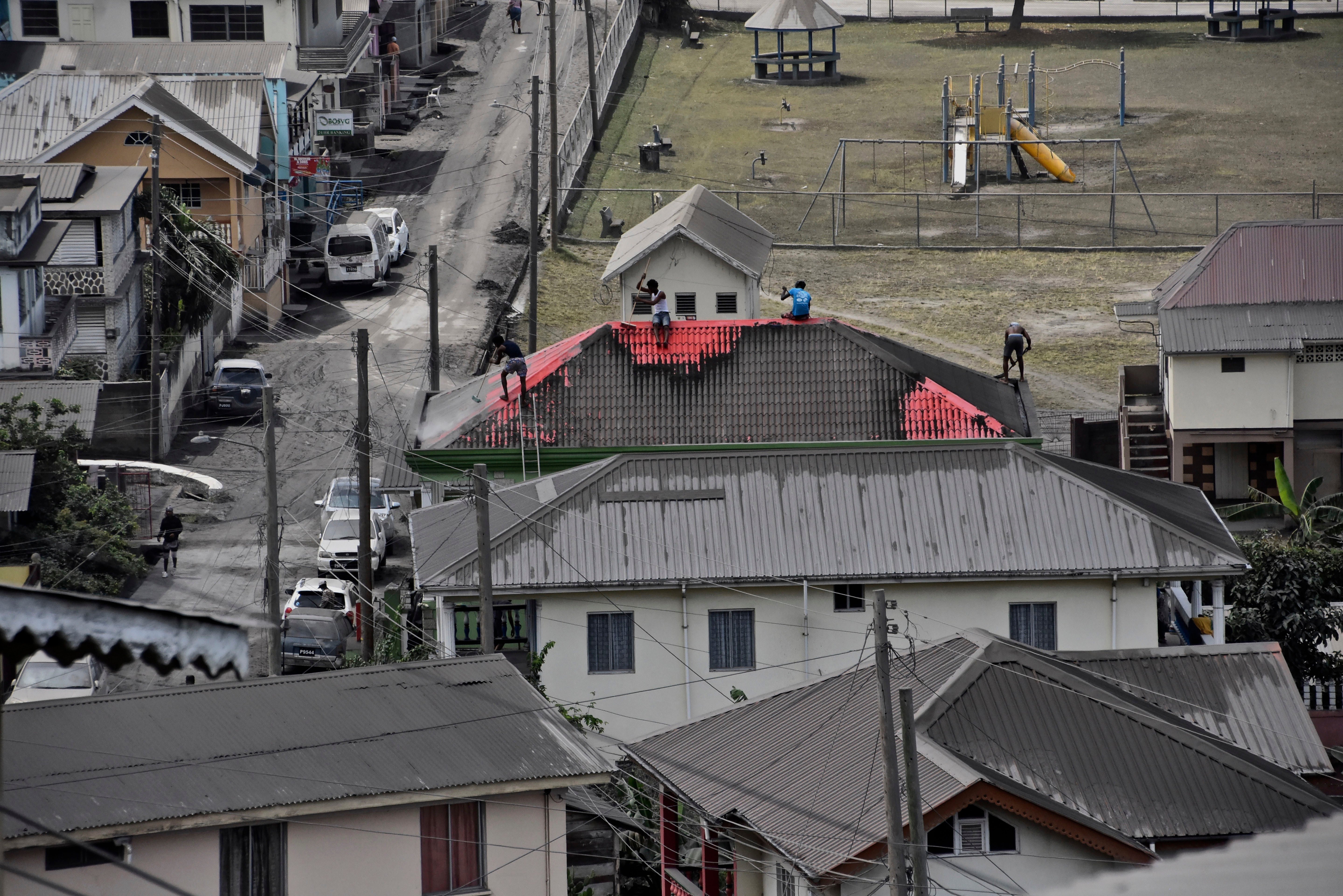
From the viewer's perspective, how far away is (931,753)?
22672 millimetres

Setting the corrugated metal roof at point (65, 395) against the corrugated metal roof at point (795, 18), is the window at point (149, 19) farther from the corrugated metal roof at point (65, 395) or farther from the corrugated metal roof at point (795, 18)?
the corrugated metal roof at point (65, 395)

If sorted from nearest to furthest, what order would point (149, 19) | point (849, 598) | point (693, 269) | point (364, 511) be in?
point (849, 598), point (364, 511), point (693, 269), point (149, 19)

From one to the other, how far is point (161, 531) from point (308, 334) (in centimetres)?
1693

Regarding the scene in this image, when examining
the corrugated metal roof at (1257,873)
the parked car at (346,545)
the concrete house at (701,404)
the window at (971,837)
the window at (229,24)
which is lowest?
the window at (971,837)

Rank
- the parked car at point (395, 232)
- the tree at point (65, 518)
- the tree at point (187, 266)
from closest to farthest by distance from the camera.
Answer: the tree at point (65, 518) → the tree at point (187, 266) → the parked car at point (395, 232)

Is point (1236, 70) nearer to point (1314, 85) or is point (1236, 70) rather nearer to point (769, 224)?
point (1314, 85)

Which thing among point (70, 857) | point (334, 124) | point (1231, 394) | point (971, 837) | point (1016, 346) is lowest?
point (971, 837)

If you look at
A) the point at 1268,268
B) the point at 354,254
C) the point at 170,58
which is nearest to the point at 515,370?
the point at 1268,268

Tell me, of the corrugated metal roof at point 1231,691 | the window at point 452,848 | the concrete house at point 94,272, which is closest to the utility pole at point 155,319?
the concrete house at point 94,272

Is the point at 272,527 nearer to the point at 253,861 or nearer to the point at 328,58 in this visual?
the point at 253,861

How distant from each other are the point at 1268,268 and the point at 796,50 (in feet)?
175

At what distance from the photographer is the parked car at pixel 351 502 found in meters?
46.9

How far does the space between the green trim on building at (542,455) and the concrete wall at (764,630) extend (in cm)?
670

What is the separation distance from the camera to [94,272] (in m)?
50.8
